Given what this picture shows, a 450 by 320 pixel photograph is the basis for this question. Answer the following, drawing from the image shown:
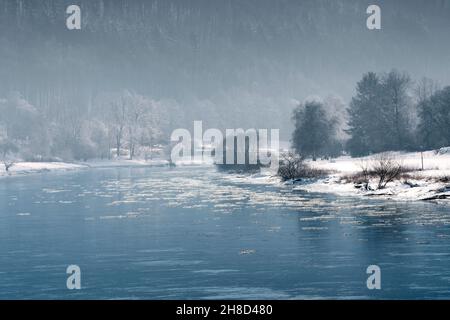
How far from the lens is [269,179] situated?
84062 millimetres

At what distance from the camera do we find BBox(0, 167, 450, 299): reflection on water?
71.5 ft

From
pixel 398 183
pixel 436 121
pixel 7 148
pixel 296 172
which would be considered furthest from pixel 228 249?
pixel 7 148

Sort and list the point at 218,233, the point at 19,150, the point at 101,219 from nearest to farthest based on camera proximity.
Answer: the point at 218,233
the point at 101,219
the point at 19,150

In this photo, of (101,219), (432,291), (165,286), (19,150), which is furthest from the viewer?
(19,150)

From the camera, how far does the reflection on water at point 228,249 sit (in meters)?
21.8

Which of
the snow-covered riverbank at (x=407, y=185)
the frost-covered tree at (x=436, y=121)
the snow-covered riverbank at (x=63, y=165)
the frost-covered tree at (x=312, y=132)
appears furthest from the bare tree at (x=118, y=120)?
the snow-covered riverbank at (x=407, y=185)

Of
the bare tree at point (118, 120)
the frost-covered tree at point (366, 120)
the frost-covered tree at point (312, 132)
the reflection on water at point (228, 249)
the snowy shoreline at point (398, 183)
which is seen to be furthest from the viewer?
the bare tree at point (118, 120)

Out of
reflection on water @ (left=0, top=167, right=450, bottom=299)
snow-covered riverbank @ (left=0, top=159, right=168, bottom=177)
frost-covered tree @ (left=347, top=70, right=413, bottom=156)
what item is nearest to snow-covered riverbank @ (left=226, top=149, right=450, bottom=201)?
reflection on water @ (left=0, top=167, right=450, bottom=299)

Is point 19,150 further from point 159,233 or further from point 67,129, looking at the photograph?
point 159,233

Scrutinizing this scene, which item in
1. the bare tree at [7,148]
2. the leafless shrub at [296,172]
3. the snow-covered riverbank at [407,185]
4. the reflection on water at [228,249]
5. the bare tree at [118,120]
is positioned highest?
the bare tree at [118,120]

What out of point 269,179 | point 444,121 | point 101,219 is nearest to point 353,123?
point 444,121

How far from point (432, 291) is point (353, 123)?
3813 inches

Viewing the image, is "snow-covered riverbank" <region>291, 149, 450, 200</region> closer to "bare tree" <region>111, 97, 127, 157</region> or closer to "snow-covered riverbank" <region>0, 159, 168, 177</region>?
"snow-covered riverbank" <region>0, 159, 168, 177</region>

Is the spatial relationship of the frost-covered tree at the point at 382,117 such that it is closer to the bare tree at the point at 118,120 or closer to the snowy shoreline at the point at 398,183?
the snowy shoreline at the point at 398,183
